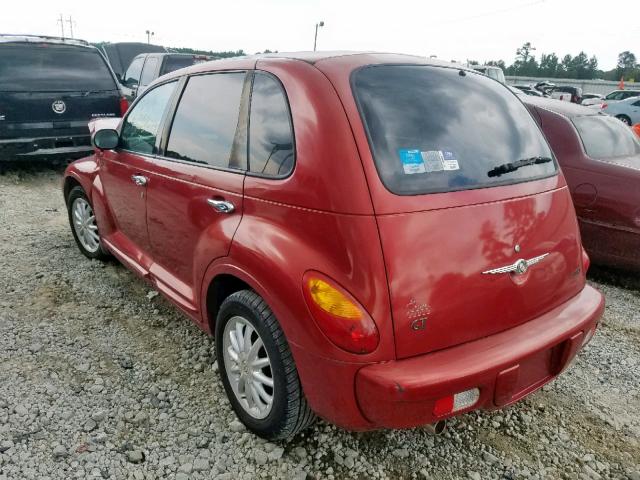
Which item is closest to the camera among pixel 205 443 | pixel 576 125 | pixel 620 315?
pixel 205 443

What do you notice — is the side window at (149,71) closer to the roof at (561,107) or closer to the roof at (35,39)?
the roof at (35,39)

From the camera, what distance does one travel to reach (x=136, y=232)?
3.37 metres

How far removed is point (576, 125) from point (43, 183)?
22.3 ft

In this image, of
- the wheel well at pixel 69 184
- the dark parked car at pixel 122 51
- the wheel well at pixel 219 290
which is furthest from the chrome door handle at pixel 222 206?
the dark parked car at pixel 122 51

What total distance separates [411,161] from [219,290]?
1.15m

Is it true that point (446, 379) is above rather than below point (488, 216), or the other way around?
below

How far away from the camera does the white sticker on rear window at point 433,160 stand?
200cm

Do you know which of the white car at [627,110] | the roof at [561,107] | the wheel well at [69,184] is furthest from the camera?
the white car at [627,110]

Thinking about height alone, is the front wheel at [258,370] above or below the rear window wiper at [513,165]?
below

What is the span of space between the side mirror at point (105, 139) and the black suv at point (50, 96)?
12.4ft

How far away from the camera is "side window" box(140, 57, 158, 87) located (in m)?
10.7

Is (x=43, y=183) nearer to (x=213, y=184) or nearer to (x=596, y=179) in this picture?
(x=213, y=184)

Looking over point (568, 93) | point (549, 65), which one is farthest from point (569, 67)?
point (568, 93)

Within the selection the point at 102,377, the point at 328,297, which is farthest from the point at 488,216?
the point at 102,377
